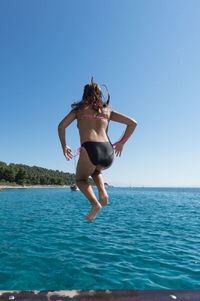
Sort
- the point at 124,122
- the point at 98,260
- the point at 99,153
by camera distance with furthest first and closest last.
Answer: the point at 98,260 → the point at 124,122 → the point at 99,153

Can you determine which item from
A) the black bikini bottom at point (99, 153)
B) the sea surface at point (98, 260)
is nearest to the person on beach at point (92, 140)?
the black bikini bottom at point (99, 153)

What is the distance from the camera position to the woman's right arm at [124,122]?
3020 mm

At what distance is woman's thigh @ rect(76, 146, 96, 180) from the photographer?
2609mm

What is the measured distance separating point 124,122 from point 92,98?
2.18 feet

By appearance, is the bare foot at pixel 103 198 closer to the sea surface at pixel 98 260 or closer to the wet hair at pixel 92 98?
the wet hair at pixel 92 98

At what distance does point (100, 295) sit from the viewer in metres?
2.61

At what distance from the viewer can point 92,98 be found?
9.20ft

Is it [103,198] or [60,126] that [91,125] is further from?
[103,198]

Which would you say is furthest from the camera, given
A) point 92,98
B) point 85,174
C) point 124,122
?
point 124,122

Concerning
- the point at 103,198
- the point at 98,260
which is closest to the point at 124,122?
the point at 103,198

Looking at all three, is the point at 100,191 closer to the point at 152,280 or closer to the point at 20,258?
the point at 152,280

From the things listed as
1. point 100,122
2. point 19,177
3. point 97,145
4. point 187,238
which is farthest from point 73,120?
point 19,177

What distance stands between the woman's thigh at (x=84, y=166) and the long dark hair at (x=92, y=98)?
0.68 m

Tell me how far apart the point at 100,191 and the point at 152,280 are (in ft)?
18.9
